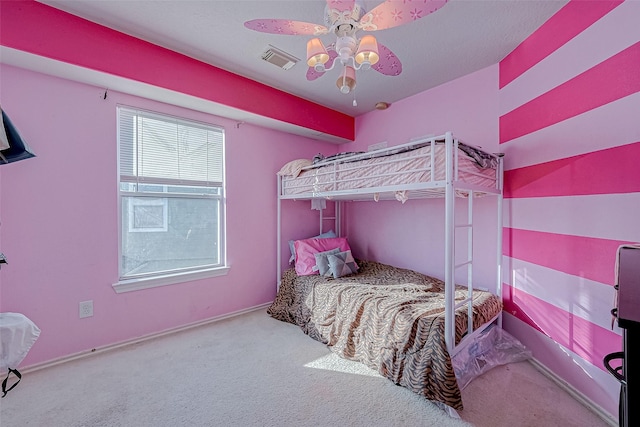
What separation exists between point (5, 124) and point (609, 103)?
11.6ft

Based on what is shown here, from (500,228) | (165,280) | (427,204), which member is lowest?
(165,280)

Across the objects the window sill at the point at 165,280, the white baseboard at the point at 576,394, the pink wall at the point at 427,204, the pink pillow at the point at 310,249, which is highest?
the pink wall at the point at 427,204

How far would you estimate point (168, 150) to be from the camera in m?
2.65

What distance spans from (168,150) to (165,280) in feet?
4.22

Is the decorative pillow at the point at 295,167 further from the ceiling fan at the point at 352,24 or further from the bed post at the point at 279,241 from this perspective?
the ceiling fan at the point at 352,24

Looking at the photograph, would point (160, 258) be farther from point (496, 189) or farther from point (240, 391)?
point (496, 189)

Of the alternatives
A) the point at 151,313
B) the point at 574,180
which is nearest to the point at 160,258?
the point at 151,313

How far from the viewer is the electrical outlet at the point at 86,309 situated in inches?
85.7

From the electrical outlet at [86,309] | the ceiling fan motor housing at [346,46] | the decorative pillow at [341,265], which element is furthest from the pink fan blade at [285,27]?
the electrical outlet at [86,309]

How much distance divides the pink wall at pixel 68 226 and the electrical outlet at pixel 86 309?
0.10ft

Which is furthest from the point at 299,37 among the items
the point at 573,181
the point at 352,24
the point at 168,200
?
the point at 573,181

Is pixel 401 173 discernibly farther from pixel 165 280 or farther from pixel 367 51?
pixel 165 280

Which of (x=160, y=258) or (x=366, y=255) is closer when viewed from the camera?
(x=160, y=258)

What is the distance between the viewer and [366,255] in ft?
12.5
